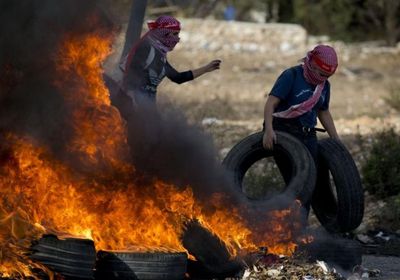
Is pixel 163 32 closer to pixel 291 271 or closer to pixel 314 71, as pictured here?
pixel 314 71

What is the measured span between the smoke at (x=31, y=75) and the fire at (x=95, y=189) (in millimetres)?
81

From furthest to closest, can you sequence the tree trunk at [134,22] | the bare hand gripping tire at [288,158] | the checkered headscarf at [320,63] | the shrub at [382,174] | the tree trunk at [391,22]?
the tree trunk at [391,22] < the shrub at [382,174] < the tree trunk at [134,22] < the checkered headscarf at [320,63] < the bare hand gripping tire at [288,158]

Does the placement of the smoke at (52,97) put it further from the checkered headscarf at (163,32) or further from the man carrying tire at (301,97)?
the checkered headscarf at (163,32)

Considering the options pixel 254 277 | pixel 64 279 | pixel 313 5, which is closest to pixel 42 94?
pixel 64 279

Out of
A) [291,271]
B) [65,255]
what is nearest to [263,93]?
[291,271]

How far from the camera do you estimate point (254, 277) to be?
8.12 m

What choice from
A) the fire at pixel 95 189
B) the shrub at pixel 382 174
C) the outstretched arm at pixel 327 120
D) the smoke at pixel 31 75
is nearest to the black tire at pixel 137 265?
the fire at pixel 95 189

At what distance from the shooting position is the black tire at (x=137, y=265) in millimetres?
7914

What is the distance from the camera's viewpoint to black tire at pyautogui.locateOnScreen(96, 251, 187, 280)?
7914 millimetres

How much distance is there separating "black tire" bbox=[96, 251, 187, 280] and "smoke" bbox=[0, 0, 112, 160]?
3.07 ft

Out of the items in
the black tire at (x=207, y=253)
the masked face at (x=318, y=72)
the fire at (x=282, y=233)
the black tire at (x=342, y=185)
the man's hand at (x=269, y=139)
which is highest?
the masked face at (x=318, y=72)

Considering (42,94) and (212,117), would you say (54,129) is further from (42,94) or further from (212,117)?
(212,117)

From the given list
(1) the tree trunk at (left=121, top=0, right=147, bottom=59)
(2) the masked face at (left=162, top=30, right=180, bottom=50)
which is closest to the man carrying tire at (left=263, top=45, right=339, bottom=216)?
(2) the masked face at (left=162, top=30, right=180, bottom=50)

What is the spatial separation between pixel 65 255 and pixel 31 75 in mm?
1518
